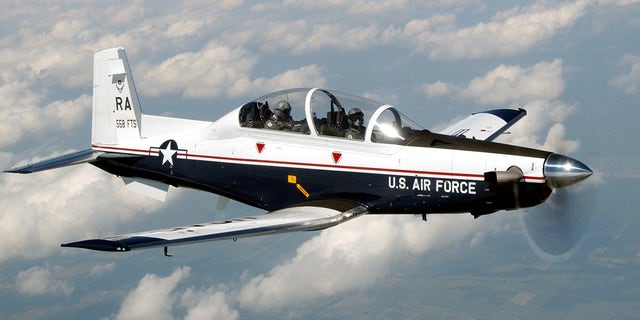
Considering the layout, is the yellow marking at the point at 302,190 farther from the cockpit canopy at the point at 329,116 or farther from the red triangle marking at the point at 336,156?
the cockpit canopy at the point at 329,116

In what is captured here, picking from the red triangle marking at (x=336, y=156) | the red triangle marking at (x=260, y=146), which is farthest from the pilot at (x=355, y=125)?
the red triangle marking at (x=260, y=146)

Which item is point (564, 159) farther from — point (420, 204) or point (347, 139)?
point (347, 139)

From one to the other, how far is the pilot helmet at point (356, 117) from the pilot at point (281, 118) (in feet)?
4.60

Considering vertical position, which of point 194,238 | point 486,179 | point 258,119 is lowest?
point 194,238

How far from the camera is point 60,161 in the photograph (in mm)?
19422

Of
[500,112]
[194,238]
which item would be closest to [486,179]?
[194,238]

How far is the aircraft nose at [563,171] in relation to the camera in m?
14.1

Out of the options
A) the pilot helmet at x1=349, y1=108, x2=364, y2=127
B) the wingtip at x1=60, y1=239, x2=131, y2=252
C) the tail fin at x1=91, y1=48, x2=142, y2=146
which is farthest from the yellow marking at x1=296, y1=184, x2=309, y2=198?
the tail fin at x1=91, y1=48, x2=142, y2=146

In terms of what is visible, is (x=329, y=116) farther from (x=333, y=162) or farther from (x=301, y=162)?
(x=301, y=162)

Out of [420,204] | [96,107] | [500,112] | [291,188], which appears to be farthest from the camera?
[500,112]

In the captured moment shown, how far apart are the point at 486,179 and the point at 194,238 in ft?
18.4

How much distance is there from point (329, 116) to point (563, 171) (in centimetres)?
500

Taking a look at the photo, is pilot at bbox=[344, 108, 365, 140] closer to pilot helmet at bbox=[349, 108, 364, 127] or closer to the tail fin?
pilot helmet at bbox=[349, 108, 364, 127]

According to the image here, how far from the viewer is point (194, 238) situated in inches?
537
